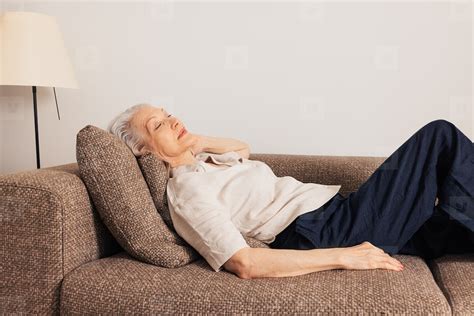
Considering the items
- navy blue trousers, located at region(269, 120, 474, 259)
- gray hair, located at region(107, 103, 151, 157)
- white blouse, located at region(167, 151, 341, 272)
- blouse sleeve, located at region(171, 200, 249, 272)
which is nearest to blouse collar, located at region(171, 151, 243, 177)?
white blouse, located at region(167, 151, 341, 272)

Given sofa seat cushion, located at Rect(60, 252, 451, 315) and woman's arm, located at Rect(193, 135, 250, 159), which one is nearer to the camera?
sofa seat cushion, located at Rect(60, 252, 451, 315)

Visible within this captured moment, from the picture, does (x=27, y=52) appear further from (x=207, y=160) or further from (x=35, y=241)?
(x=35, y=241)

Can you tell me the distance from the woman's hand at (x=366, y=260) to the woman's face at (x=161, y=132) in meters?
0.68

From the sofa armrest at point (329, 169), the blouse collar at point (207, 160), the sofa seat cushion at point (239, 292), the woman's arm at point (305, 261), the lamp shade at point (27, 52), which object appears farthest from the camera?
the lamp shade at point (27, 52)

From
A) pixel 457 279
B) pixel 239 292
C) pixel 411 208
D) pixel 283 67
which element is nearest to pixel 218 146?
pixel 283 67

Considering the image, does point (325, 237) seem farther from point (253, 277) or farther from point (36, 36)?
point (36, 36)

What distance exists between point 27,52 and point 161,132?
33.8 inches

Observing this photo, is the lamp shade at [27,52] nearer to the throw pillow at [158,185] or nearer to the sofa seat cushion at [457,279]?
the throw pillow at [158,185]

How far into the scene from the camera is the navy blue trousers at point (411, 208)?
80.6 inches

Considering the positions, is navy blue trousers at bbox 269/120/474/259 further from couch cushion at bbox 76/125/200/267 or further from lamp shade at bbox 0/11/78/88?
lamp shade at bbox 0/11/78/88

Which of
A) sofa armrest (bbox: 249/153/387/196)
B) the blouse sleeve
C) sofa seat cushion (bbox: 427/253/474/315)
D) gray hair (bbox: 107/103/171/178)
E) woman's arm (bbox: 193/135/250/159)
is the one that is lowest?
sofa seat cushion (bbox: 427/253/474/315)

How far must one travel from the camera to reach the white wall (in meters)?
2.87

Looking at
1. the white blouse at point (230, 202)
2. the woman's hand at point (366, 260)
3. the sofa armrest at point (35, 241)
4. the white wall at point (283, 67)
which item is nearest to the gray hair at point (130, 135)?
the white blouse at point (230, 202)

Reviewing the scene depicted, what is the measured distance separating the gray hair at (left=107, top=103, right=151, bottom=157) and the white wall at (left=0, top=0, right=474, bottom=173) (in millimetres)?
820
